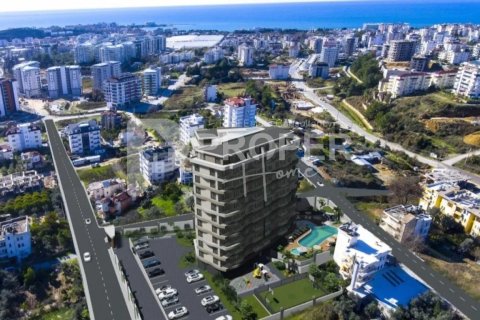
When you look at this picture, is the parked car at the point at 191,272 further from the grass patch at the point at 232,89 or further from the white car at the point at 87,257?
the grass patch at the point at 232,89

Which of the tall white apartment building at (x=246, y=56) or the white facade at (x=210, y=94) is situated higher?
the tall white apartment building at (x=246, y=56)

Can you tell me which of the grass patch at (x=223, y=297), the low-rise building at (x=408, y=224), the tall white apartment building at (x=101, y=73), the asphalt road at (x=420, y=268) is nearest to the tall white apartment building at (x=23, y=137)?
the tall white apartment building at (x=101, y=73)

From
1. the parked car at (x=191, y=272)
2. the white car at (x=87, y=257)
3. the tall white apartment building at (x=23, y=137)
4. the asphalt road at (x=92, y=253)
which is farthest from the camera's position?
the tall white apartment building at (x=23, y=137)

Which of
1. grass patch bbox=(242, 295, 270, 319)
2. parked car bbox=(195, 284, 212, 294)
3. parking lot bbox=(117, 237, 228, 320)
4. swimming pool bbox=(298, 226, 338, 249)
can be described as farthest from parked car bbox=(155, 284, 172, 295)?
swimming pool bbox=(298, 226, 338, 249)

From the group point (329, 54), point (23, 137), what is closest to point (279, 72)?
point (329, 54)

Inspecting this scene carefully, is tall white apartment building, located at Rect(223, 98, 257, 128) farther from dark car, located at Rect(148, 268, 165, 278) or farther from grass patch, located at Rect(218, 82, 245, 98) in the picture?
dark car, located at Rect(148, 268, 165, 278)

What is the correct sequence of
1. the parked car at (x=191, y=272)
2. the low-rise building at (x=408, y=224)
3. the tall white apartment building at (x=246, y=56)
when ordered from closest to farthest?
the parked car at (x=191, y=272) < the low-rise building at (x=408, y=224) < the tall white apartment building at (x=246, y=56)

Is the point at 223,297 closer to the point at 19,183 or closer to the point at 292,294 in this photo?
the point at 292,294
